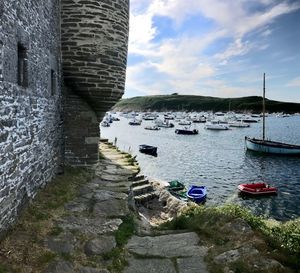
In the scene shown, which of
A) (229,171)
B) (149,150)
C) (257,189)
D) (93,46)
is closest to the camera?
(93,46)

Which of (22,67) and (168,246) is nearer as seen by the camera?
(168,246)

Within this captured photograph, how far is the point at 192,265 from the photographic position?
795 cm

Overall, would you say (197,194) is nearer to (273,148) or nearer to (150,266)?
(150,266)

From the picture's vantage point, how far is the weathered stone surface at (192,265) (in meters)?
7.71

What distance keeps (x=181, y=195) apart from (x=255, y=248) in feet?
71.5

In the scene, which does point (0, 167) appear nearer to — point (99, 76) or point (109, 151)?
point (99, 76)

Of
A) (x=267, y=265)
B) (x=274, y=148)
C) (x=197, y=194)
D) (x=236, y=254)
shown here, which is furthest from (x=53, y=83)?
(x=274, y=148)

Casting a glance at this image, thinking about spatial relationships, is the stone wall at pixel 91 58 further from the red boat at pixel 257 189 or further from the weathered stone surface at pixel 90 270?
the red boat at pixel 257 189

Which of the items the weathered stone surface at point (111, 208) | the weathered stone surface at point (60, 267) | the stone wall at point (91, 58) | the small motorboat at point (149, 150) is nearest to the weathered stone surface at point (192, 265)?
the weathered stone surface at point (60, 267)

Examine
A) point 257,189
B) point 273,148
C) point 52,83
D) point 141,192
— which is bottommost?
point 257,189

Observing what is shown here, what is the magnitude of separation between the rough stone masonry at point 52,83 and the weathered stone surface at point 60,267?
1397mm

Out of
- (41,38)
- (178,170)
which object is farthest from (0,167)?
(178,170)

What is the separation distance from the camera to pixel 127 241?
9.19 meters

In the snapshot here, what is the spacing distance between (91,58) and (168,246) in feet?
26.2
